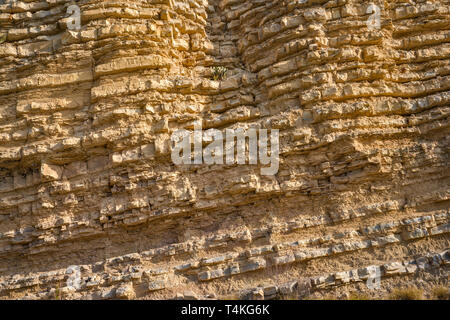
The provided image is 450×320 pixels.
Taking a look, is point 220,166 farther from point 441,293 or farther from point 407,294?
point 441,293

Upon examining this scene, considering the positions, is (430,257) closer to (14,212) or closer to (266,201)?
(266,201)

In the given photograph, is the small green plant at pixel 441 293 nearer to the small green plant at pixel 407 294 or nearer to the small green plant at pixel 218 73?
the small green plant at pixel 407 294

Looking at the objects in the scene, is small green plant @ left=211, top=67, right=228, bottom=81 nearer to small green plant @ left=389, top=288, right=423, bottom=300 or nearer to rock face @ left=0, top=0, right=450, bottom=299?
rock face @ left=0, top=0, right=450, bottom=299

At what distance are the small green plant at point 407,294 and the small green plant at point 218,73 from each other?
5.17 m

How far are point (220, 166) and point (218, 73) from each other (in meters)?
2.20

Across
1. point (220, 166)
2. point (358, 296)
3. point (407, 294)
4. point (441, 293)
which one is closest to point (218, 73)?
point (220, 166)

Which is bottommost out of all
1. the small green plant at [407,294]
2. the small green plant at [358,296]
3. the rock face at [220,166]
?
the small green plant at [358,296]

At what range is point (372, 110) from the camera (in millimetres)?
6734

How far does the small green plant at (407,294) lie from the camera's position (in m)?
5.30

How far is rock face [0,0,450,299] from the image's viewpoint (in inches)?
237

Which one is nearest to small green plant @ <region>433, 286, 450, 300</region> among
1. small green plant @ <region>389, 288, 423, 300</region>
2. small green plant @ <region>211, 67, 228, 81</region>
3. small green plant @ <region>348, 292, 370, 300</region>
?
small green plant @ <region>389, 288, 423, 300</region>

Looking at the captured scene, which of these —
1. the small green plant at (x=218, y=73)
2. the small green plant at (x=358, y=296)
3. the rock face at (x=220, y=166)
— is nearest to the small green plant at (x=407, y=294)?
the rock face at (x=220, y=166)

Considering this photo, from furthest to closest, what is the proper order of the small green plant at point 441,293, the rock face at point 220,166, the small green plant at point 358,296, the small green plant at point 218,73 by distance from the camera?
the small green plant at point 218,73 → the rock face at point 220,166 → the small green plant at point 358,296 → the small green plant at point 441,293

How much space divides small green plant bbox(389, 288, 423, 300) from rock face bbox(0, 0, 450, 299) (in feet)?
0.49
